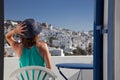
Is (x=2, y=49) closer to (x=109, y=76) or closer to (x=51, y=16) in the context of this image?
(x=109, y=76)

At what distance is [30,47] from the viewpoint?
12.3ft

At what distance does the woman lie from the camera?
11.4 feet

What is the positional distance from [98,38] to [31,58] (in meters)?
2.25

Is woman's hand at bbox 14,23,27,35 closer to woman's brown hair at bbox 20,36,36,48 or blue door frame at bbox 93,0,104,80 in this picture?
woman's brown hair at bbox 20,36,36,48

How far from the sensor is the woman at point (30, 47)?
3.48 meters

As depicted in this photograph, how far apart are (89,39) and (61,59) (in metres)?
1.04

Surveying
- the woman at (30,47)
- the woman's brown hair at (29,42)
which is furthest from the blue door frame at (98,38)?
the woman's brown hair at (29,42)

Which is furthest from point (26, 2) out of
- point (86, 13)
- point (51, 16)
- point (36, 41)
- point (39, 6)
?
point (36, 41)

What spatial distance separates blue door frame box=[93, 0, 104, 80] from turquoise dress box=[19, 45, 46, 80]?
193cm

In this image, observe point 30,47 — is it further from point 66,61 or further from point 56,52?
point 56,52

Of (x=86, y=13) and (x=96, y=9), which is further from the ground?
(x=86, y=13)

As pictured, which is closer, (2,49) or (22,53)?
(2,49)

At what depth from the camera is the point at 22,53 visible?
12.4ft

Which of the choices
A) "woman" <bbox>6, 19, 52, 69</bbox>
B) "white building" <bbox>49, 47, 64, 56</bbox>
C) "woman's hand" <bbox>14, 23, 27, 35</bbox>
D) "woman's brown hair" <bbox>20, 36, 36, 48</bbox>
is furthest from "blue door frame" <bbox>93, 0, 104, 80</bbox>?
"white building" <bbox>49, 47, 64, 56</bbox>
